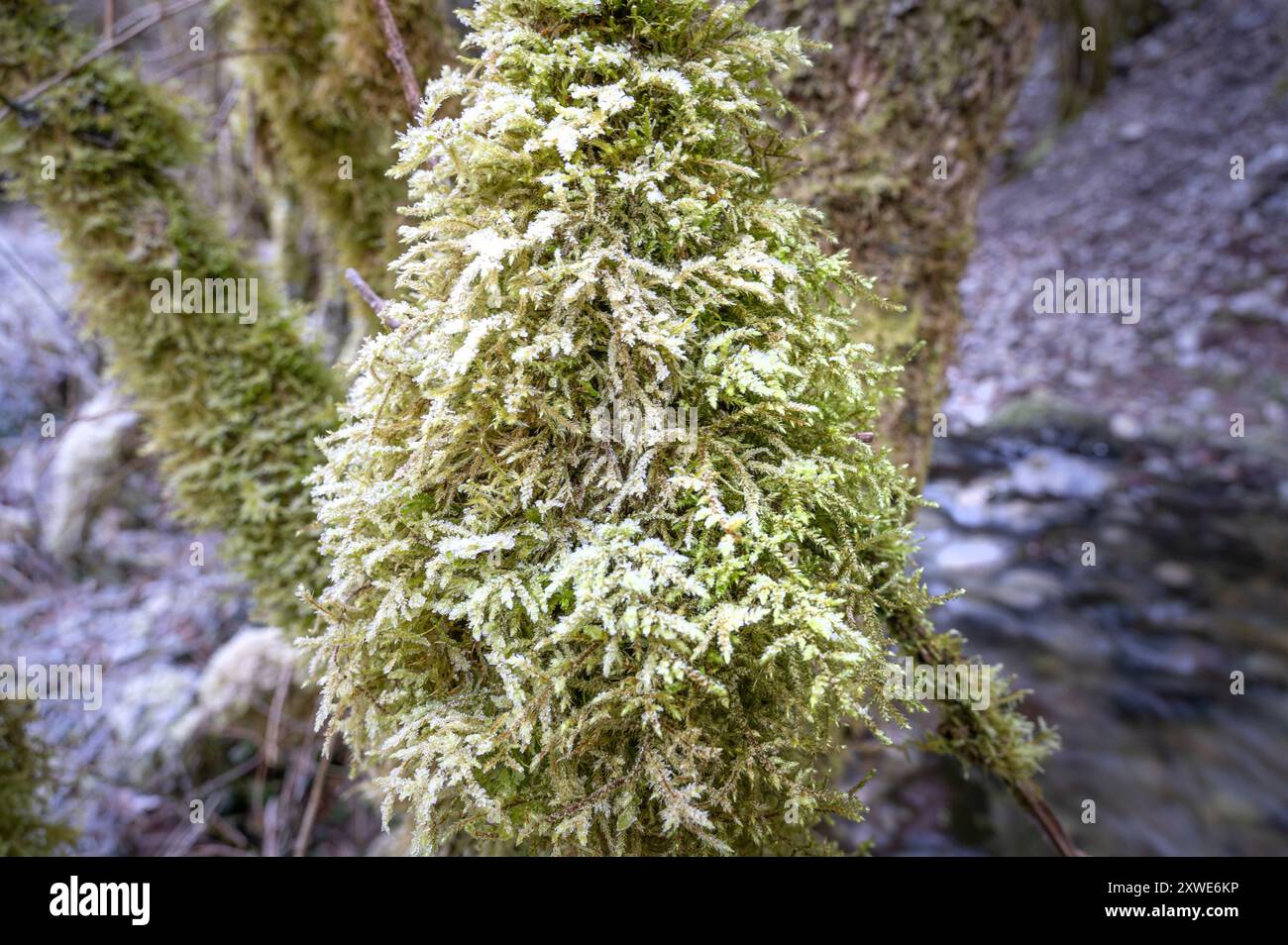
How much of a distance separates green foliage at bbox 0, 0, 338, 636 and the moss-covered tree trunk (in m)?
1.45

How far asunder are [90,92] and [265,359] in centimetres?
81

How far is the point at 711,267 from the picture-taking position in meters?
0.95

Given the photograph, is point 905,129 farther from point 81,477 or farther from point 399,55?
point 81,477

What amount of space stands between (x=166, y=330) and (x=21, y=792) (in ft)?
5.03

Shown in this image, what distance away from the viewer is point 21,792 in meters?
2.03

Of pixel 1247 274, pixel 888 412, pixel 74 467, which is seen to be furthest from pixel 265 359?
pixel 1247 274

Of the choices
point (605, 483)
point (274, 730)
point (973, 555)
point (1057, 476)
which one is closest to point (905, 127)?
point (605, 483)

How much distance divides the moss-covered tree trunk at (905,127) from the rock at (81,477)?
15.7 feet

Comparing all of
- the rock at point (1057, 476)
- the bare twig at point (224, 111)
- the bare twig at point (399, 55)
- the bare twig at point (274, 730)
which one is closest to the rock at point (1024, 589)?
the rock at point (1057, 476)

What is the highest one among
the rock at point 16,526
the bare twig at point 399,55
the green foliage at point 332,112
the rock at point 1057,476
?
the green foliage at point 332,112

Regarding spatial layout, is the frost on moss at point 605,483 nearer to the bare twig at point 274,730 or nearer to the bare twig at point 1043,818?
the bare twig at point 1043,818

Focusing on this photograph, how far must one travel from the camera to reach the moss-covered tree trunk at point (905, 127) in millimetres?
1694

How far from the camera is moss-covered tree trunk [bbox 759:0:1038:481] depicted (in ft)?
5.56
